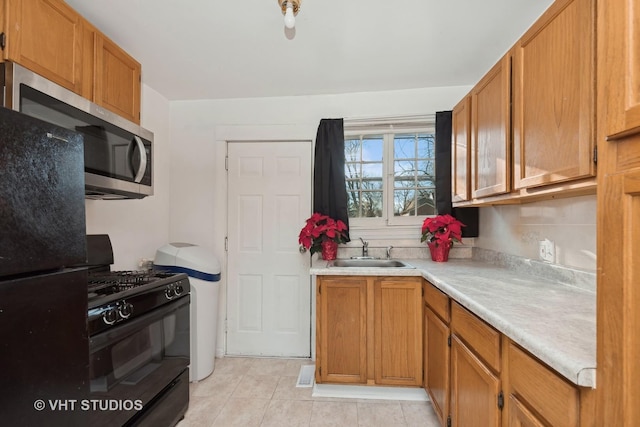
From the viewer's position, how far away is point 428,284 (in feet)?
6.03

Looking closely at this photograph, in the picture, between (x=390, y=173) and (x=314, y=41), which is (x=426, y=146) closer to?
(x=390, y=173)

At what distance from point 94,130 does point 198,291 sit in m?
1.29

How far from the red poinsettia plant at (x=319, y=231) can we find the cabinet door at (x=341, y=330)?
1.31 feet

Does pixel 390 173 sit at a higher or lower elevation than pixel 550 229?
higher

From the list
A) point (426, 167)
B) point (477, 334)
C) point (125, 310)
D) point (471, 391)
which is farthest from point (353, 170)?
point (125, 310)

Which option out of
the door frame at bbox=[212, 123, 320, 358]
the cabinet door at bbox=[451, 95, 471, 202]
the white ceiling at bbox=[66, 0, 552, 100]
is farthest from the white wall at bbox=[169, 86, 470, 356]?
the cabinet door at bbox=[451, 95, 471, 202]

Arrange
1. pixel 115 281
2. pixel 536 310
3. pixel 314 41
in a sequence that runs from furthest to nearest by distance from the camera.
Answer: pixel 314 41
pixel 115 281
pixel 536 310

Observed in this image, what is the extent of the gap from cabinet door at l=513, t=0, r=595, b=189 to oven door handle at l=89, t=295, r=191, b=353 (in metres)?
1.94

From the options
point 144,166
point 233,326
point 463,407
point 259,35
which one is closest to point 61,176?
point 144,166

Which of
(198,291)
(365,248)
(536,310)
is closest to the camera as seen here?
(536,310)

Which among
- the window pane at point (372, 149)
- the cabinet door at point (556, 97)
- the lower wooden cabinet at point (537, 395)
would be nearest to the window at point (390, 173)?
the window pane at point (372, 149)

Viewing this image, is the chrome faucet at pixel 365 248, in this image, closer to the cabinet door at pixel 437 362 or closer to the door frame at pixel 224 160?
the door frame at pixel 224 160

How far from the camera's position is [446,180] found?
2.41 metres

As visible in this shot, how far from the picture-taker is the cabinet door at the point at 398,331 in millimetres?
1928
